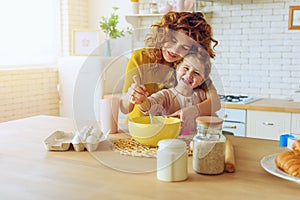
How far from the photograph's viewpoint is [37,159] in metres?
1.48

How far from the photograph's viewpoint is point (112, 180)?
1.24 m

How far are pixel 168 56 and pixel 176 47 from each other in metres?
0.05

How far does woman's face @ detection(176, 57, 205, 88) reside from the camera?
1625 mm

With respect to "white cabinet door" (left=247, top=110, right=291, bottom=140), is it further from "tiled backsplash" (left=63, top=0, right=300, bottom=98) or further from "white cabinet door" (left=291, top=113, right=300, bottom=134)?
"tiled backsplash" (left=63, top=0, right=300, bottom=98)

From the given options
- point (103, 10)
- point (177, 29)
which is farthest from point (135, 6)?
point (177, 29)

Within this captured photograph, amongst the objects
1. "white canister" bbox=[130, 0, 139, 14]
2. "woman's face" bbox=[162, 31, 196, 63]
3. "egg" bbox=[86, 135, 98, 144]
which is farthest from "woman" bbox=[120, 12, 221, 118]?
"white canister" bbox=[130, 0, 139, 14]

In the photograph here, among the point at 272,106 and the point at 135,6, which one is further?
the point at 135,6

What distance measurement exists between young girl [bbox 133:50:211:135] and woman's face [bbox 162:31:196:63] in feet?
0.10

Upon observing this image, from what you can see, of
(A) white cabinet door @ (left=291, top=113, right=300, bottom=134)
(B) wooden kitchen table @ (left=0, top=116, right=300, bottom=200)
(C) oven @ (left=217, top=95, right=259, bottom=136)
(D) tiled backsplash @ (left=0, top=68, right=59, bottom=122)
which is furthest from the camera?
(D) tiled backsplash @ (left=0, top=68, right=59, bottom=122)

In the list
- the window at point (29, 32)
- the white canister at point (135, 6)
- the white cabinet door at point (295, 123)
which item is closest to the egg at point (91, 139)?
the white cabinet door at point (295, 123)

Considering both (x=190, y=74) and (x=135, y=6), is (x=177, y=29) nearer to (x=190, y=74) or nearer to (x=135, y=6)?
(x=190, y=74)

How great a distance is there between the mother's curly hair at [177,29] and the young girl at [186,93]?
114 millimetres

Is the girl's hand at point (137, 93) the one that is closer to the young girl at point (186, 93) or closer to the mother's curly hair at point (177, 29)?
the young girl at point (186, 93)

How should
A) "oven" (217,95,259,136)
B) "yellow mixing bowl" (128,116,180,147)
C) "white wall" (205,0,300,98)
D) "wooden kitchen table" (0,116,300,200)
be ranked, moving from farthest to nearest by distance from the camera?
1. "white wall" (205,0,300,98)
2. "oven" (217,95,259,136)
3. "yellow mixing bowl" (128,116,180,147)
4. "wooden kitchen table" (0,116,300,200)
